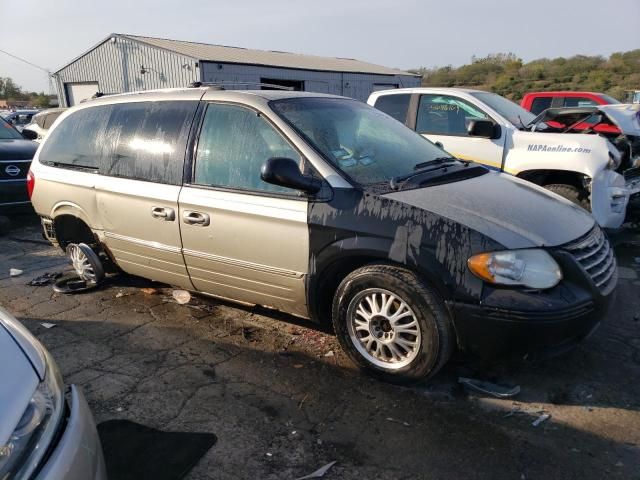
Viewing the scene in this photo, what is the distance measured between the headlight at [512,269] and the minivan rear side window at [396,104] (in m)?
4.59

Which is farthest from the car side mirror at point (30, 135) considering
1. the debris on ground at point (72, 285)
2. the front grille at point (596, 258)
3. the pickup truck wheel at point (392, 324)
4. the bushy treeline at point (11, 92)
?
the bushy treeline at point (11, 92)

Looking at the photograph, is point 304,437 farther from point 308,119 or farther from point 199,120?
point 199,120

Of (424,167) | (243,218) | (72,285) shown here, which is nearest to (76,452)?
(243,218)

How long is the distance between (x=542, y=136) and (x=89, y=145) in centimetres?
488

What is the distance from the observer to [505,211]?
3119 mm

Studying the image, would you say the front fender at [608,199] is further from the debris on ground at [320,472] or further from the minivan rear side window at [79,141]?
the minivan rear side window at [79,141]

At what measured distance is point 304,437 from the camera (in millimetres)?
2727

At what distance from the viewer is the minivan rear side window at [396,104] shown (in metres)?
7.07

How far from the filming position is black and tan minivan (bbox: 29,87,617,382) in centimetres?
282

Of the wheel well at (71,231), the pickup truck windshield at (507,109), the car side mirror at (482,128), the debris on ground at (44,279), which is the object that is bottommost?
the debris on ground at (44,279)

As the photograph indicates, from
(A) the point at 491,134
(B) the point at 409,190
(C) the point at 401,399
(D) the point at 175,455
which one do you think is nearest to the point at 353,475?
(C) the point at 401,399

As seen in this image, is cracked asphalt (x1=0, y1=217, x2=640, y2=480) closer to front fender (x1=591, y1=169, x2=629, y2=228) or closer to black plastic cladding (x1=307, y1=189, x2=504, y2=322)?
black plastic cladding (x1=307, y1=189, x2=504, y2=322)

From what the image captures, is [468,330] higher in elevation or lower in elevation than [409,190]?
lower

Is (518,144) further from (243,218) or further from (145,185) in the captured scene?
(145,185)
